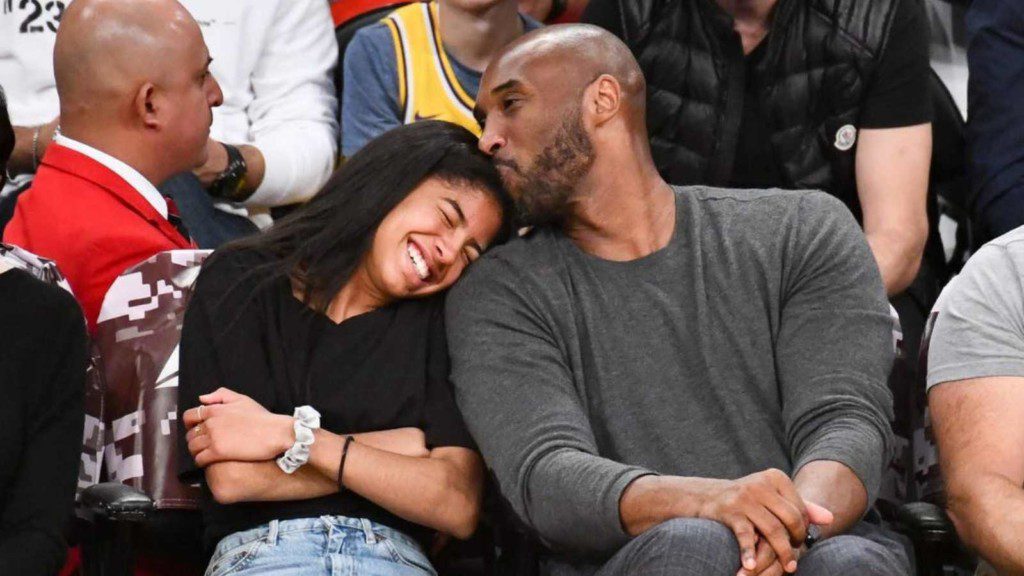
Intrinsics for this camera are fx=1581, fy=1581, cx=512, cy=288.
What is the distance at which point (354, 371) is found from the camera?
282 cm

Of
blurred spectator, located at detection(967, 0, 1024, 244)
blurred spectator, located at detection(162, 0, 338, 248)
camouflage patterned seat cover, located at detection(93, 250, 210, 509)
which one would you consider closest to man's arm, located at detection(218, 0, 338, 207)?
blurred spectator, located at detection(162, 0, 338, 248)

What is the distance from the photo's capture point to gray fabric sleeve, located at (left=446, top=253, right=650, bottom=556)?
249 cm

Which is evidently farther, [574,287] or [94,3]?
[94,3]

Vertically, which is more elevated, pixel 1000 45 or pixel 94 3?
pixel 94 3

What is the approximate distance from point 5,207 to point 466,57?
1197 mm

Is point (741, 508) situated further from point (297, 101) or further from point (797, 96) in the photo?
point (297, 101)

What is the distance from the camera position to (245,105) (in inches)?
165

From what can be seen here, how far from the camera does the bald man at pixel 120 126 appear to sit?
10.5 ft

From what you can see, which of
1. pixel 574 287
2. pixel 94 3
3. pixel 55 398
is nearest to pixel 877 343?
pixel 574 287

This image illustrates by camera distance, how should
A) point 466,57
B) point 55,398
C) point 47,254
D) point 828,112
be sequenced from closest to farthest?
1. point 55,398
2. point 47,254
3. point 828,112
4. point 466,57

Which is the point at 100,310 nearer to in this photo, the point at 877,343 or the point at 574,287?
the point at 574,287

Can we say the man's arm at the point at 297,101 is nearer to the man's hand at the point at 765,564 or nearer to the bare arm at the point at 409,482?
the bare arm at the point at 409,482

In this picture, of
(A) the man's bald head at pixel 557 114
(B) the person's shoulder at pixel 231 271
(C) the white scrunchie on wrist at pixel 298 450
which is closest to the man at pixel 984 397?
(A) the man's bald head at pixel 557 114

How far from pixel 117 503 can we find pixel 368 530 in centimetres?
42
